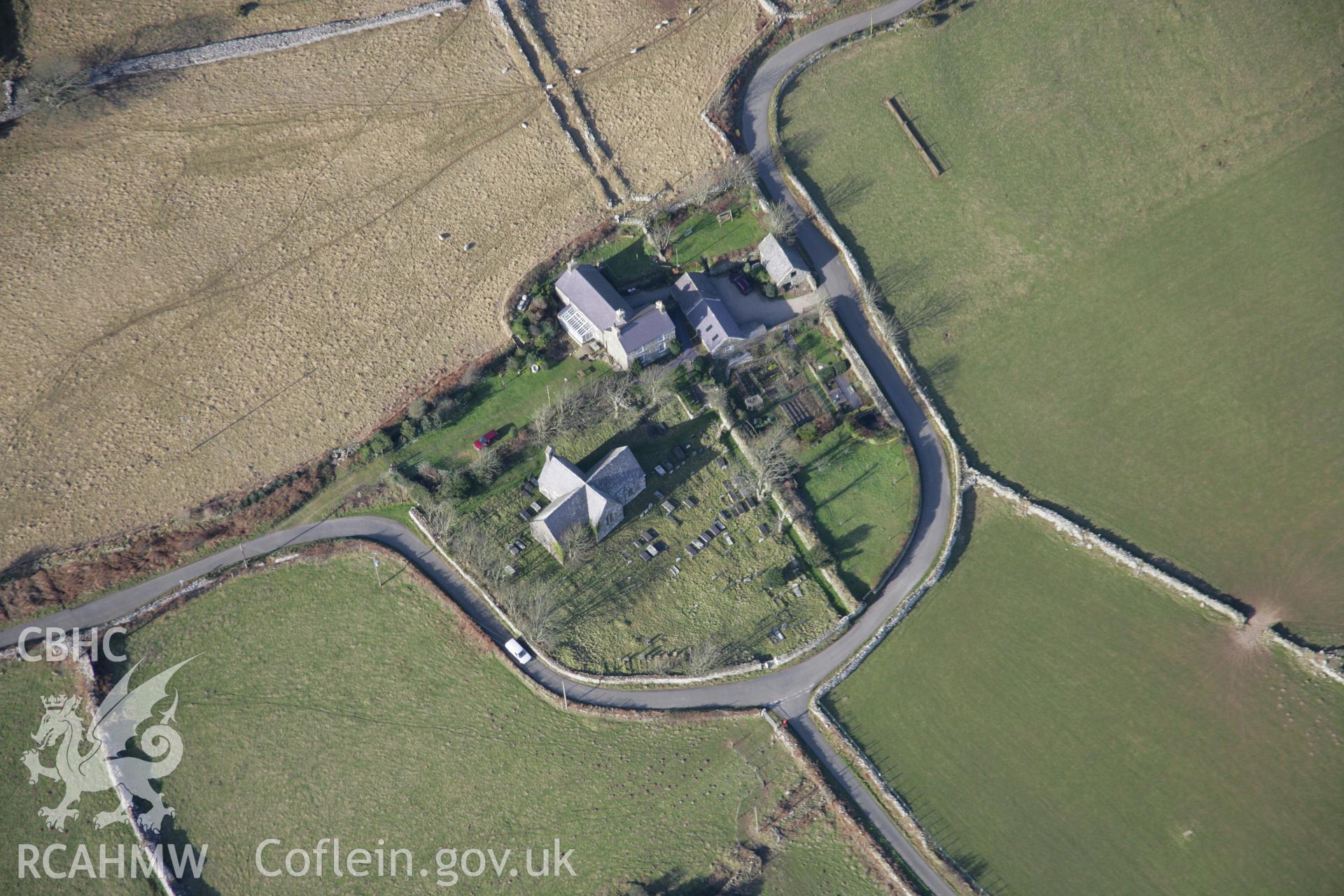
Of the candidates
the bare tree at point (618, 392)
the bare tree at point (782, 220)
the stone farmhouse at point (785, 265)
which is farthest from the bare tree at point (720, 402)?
the bare tree at point (782, 220)

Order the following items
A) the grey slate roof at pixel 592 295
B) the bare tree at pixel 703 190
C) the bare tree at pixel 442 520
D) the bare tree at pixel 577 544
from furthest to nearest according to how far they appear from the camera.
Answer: the bare tree at pixel 703 190, the grey slate roof at pixel 592 295, the bare tree at pixel 442 520, the bare tree at pixel 577 544

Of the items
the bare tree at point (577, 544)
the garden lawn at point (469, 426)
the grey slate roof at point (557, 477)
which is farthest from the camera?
the garden lawn at point (469, 426)

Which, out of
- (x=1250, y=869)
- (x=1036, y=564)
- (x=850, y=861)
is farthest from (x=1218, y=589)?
(x=850, y=861)

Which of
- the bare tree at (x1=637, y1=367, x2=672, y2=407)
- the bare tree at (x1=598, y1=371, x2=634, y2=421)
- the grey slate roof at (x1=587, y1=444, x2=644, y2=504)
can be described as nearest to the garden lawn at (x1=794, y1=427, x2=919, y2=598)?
the bare tree at (x1=637, y1=367, x2=672, y2=407)

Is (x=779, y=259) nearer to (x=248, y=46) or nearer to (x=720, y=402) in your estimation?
(x=720, y=402)

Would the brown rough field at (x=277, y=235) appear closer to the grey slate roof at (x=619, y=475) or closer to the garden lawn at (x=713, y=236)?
the garden lawn at (x=713, y=236)

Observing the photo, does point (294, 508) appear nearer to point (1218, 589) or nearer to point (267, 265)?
point (267, 265)
